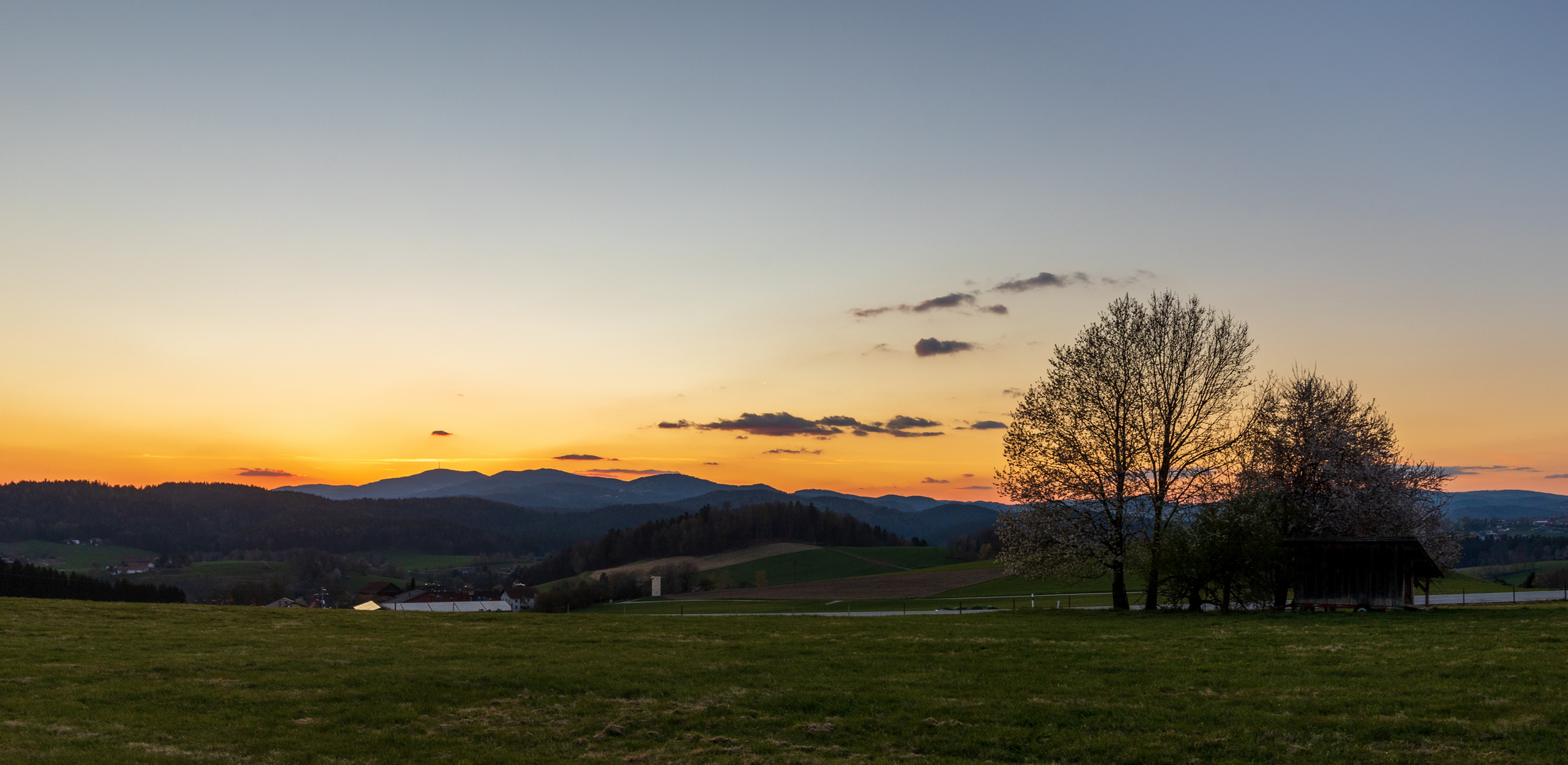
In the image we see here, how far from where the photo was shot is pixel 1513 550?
17462 cm

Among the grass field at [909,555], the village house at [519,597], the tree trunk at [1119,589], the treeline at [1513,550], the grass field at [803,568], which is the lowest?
the village house at [519,597]

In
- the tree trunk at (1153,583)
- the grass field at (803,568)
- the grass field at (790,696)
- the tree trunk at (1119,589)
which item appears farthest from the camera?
the grass field at (803,568)

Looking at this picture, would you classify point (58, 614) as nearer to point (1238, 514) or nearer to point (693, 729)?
point (693, 729)

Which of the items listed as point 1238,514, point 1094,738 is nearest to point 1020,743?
point 1094,738

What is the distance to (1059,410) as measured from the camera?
4472 cm

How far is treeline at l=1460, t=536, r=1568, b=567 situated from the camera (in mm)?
165875

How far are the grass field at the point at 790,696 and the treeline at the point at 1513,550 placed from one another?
591ft

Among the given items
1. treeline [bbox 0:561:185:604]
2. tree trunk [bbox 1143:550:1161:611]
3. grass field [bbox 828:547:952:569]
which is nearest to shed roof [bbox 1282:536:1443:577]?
tree trunk [bbox 1143:550:1161:611]

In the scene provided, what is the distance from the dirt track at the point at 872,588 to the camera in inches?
3718

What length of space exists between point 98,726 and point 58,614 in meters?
21.0

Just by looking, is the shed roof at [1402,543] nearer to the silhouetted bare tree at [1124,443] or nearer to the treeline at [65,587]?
the silhouetted bare tree at [1124,443]

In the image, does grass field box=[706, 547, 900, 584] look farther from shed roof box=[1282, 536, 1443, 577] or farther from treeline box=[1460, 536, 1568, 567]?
treeline box=[1460, 536, 1568, 567]

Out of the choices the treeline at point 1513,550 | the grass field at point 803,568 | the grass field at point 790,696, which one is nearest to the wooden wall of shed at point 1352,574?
the grass field at point 790,696

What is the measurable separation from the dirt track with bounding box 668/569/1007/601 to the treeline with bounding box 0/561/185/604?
58.8 meters
